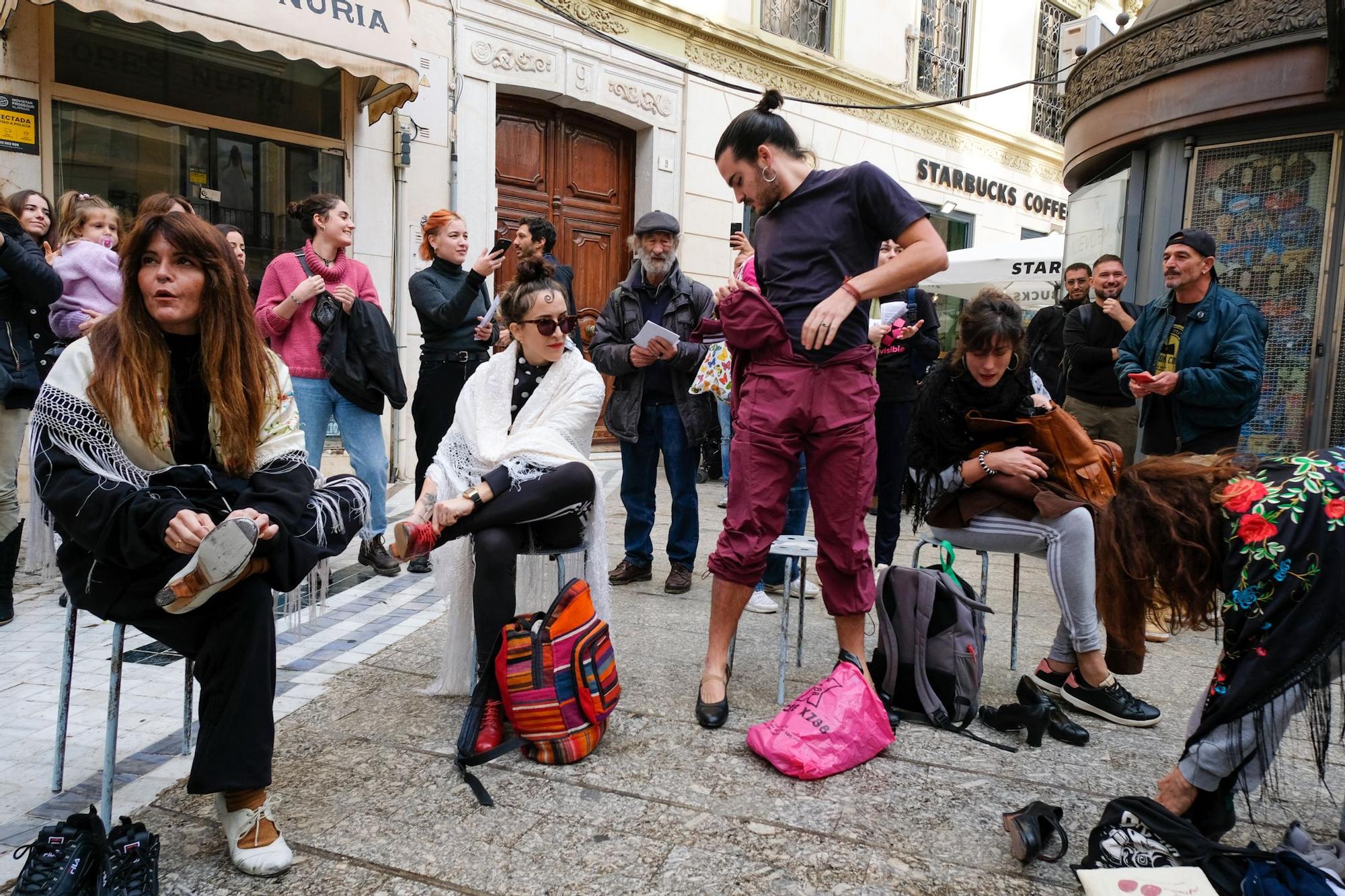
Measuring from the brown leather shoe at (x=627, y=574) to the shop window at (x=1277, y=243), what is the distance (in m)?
4.00

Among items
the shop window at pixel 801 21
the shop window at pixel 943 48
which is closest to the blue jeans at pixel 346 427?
the shop window at pixel 801 21

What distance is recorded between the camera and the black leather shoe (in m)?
3.04

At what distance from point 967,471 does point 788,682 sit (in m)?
1.07

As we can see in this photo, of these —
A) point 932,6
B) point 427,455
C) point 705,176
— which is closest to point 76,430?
point 427,455

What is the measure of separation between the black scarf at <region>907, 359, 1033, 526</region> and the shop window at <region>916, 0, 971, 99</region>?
10972 millimetres

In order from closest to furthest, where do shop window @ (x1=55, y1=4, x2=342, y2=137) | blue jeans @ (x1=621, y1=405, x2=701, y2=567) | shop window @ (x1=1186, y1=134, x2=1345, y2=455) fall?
blue jeans @ (x1=621, y1=405, x2=701, y2=567), shop window @ (x1=1186, y1=134, x2=1345, y2=455), shop window @ (x1=55, y1=4, x2=342, y2=137)

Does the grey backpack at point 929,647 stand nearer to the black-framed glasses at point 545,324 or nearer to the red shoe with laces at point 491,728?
the red shoe with laces at point 491,728

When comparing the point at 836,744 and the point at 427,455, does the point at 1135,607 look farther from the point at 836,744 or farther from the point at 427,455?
the point at 427,455

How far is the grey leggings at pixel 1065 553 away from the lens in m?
3.23

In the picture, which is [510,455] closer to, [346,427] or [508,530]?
[508,530]

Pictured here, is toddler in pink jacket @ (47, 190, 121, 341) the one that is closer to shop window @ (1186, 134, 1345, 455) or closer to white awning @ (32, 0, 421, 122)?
white awning @ (32, 0, 421, 122)

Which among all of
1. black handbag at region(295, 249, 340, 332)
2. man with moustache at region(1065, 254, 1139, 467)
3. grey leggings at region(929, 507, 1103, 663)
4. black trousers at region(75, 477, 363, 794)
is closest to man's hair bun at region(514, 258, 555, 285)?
black trousers at region(75, 477, 363, 794)

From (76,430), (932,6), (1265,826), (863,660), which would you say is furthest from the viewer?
(932,6)

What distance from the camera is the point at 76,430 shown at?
2199 mm
